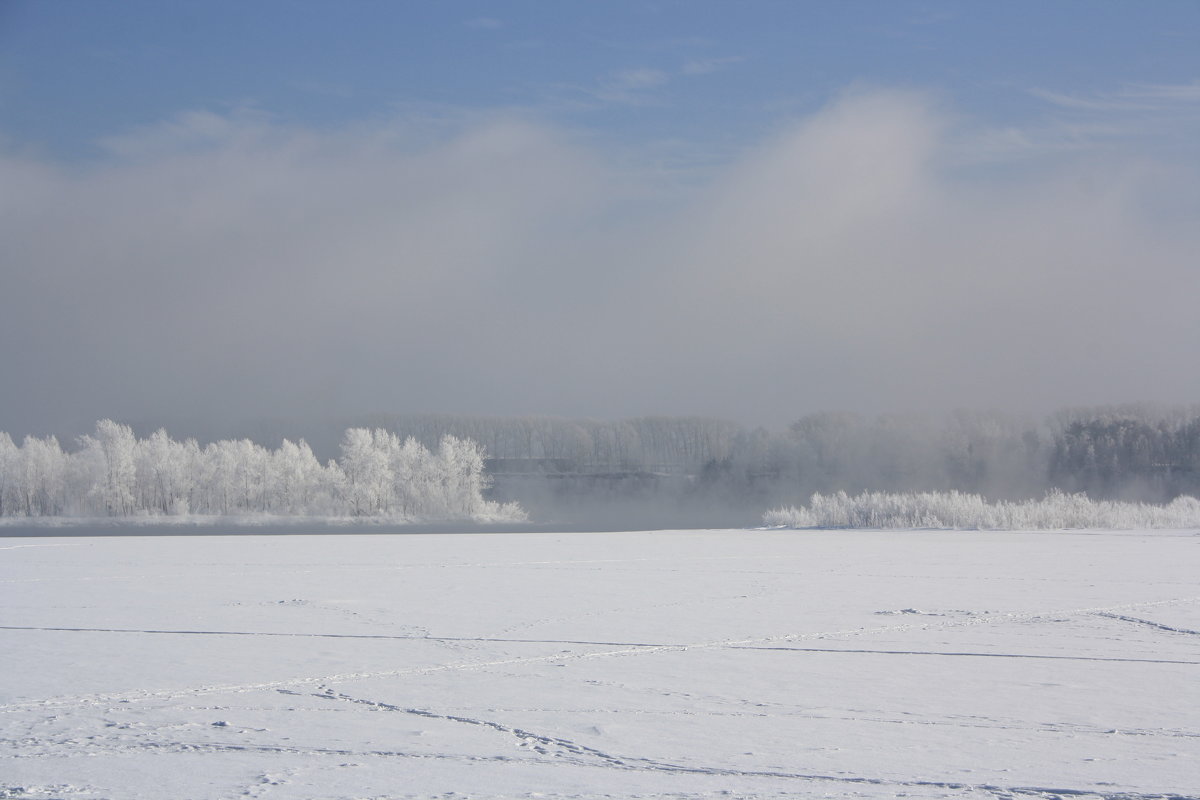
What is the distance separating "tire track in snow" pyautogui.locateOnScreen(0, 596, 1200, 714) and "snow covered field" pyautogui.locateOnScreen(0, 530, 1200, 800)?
0.04 meters

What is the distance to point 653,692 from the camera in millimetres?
7070

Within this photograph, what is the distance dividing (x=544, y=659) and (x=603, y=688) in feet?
4.06

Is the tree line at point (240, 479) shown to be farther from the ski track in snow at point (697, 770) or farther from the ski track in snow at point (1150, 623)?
the ski track in snow at point (697, 770)

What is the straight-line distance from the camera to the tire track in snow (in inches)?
→ 270

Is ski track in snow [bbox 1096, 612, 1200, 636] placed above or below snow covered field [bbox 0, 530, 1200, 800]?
below

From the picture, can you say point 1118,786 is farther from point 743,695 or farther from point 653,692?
point 653,692

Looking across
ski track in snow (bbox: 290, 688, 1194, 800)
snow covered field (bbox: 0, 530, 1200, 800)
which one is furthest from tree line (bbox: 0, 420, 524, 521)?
ski track in snow (bbox: 290, 688, 1194, 800)

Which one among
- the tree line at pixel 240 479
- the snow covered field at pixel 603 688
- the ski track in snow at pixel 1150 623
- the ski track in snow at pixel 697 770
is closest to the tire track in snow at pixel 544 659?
the snow covered field at pixel 603 688

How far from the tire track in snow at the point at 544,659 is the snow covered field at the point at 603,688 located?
40mm

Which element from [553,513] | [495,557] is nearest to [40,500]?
[553,513]

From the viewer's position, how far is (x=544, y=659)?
831cm

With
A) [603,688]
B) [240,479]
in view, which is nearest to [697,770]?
[603,688]

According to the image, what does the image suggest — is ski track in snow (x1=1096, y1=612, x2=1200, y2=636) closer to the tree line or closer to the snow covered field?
the snow covered field

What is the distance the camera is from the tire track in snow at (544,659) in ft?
22.5
